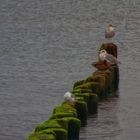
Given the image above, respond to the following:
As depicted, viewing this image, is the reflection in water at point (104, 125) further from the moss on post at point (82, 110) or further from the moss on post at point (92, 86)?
the moss on post at point (92, 86)

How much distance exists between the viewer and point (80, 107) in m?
26.0

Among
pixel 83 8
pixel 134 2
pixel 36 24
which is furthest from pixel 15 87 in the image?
pixel 134 2

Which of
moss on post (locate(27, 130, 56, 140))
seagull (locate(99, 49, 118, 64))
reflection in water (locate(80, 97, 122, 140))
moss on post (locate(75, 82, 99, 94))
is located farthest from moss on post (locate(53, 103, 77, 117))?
seagull (locate(99, 49, 118, 64))

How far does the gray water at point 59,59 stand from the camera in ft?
89.1

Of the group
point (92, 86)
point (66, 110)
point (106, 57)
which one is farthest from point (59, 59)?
point (66, 110)

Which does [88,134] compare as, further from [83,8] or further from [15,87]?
[83,8]

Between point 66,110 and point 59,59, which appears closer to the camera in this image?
point 66,110

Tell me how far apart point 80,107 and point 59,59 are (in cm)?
1403

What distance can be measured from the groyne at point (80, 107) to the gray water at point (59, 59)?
1.42ft

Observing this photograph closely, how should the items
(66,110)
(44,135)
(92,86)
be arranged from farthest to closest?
(92,86)
(66,110)
(44,135)

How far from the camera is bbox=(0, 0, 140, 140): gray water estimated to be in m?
27.2

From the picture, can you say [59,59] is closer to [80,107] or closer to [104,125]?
[104,125]

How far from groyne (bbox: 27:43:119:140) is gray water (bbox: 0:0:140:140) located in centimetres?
43

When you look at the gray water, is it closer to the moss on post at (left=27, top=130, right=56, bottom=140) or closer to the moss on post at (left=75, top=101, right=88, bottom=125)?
the moss on post at (left=75, top=101, right=88, bottom=125)
